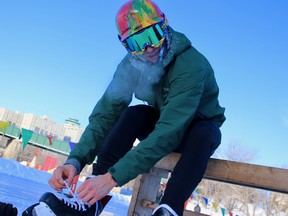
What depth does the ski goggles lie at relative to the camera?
55.0 inches

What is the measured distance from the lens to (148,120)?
1.76 meters

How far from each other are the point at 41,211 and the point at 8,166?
674cm

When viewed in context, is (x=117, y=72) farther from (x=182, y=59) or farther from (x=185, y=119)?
(x=185, y=119)

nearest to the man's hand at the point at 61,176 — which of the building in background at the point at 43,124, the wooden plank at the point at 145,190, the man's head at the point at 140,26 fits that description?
the man's head at the point at 140,26

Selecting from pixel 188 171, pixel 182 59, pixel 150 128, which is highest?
pixel 182 59

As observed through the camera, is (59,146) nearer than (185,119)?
No

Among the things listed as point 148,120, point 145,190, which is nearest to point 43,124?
point 145,190

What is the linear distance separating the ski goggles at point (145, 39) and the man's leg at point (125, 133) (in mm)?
399

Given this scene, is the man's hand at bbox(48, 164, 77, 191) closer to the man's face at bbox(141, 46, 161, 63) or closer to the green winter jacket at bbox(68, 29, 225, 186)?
the green winter jacket at bbox(68, 29, 225, 186)

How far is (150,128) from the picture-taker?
1.79m

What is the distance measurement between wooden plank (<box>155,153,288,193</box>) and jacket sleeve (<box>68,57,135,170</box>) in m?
0.43

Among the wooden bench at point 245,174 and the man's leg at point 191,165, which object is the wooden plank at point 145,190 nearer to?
the wooden bench at point 245,174

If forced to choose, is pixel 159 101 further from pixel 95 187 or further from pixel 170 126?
pixel 95 187

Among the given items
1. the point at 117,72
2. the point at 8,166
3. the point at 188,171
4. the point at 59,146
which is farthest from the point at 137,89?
the point at 59,146
